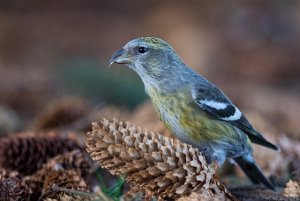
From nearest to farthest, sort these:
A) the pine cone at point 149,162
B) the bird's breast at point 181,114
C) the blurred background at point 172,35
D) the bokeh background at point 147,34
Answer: the pine cone at point 149,162 → the bird's breast at point 181,114 → the bokeh background at point 147,34 → the blurred background at point 172,35

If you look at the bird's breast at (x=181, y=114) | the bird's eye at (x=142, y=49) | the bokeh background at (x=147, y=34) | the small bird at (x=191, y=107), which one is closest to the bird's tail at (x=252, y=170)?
the small bird at (x=191, y=107)

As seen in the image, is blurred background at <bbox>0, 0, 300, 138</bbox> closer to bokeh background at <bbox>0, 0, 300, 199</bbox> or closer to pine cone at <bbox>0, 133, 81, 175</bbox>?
bokeh background at <bbox>0, 0, 300, 199</bbox>

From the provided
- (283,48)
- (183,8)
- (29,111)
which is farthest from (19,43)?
(29,111)

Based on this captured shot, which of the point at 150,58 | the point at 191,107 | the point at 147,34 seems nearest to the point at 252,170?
the point at 191,107

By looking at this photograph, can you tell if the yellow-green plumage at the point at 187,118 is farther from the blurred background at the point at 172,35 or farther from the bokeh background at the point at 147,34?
the blurred background at the point at 172,35

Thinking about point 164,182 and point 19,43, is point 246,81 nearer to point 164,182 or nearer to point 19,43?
point 19,43

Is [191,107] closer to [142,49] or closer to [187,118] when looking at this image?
[187,118]
